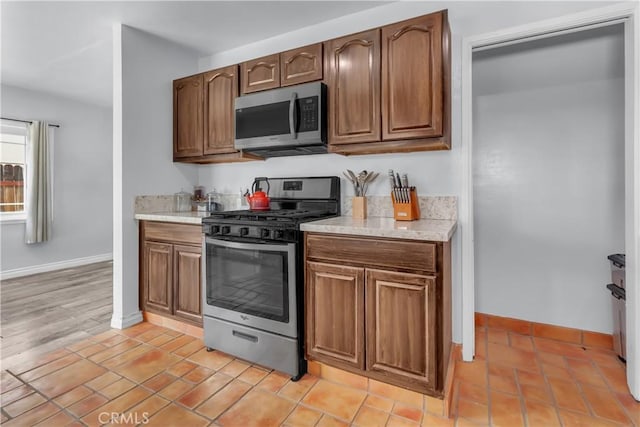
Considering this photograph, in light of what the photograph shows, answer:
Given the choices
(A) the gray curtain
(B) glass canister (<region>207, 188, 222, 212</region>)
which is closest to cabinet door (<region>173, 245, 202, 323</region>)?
(B) glass canister (<region>207, 188, 222, 212</region>)

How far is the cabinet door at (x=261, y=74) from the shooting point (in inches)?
95.3

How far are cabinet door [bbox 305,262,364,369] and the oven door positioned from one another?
11 centimetres

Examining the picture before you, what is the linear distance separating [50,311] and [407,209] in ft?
11.0

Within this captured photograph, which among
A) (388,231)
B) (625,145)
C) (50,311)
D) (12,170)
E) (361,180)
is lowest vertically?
(50,311)

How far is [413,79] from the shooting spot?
192cm

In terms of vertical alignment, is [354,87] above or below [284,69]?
below

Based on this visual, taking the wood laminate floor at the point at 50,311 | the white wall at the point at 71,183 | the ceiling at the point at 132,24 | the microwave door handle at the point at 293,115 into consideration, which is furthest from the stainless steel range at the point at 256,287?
the white wall at the point at 71,183

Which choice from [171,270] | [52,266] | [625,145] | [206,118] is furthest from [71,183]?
A: [625,145]

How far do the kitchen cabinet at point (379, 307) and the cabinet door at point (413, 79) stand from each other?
73cm

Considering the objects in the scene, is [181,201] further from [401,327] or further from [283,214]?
[401,327]

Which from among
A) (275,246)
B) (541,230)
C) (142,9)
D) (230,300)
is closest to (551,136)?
(541,230)

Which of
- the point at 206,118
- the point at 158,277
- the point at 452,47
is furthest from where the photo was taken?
the point at 206,118

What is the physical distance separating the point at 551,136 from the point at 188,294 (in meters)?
3.01

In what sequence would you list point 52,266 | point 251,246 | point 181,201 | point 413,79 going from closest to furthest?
point 413,79 → point 251,246 → point 181,201 → point 52,266
